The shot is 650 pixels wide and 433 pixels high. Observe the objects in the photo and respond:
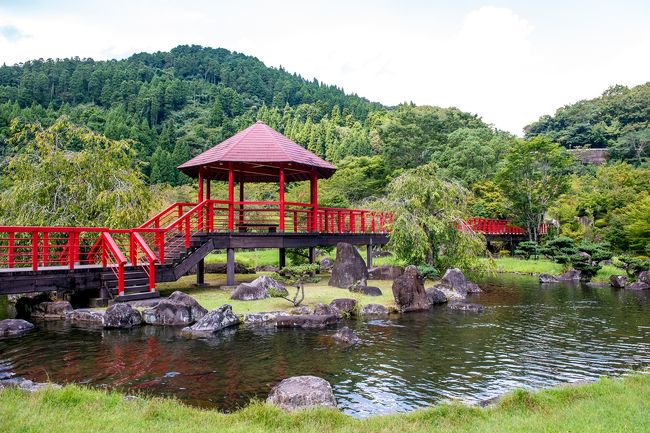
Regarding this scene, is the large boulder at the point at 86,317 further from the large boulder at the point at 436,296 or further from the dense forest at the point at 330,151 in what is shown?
the large boulder at the point at 436,296

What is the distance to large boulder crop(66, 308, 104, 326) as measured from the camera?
11.9m

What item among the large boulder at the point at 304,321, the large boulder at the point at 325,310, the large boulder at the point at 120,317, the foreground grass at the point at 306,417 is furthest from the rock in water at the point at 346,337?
the large boulder at the point at 120,317

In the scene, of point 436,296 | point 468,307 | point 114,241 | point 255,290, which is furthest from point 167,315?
point 468,307

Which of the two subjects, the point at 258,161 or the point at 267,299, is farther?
the point at 258,161

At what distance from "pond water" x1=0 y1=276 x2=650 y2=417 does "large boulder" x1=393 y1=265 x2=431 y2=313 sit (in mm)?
966

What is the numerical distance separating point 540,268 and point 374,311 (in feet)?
56.3

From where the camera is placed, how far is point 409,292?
14.5 metres

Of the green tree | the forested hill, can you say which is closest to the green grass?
the green tree

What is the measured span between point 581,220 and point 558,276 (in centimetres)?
1201

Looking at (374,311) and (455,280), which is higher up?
(455,280)

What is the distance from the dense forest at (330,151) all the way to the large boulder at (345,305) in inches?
229

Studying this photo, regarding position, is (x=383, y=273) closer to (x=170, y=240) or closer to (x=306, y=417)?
(x=170, y=240)

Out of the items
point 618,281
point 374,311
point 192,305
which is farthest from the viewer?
point 618,281

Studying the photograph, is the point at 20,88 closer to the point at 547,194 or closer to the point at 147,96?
the point at 147,96
